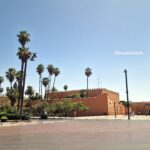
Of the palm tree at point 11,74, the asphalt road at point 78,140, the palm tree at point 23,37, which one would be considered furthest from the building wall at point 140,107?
the asphalt road at point 78,140

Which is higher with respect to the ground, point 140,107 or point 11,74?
point 11,74

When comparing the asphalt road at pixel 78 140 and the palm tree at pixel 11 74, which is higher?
the palm tree at pixel 11 74

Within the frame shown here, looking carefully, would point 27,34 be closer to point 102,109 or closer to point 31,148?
point 102,109

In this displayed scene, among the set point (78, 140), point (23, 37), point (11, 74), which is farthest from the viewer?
point (11, 74)

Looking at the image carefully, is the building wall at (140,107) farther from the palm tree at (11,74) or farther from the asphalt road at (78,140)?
the asphalt road at (78,140)

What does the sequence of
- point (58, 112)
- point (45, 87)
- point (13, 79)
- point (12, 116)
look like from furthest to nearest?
point (45, 87) → point (13, 79) → point (58, 112) → point (12, 116)

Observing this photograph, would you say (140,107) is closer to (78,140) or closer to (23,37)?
(23,37)

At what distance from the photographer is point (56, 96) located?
355 feet

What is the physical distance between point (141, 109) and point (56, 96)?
2864 centimetres

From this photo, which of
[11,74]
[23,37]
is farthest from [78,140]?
[11,74]

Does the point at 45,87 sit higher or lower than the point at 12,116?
higher

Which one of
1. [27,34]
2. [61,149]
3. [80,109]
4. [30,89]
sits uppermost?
[27,34]

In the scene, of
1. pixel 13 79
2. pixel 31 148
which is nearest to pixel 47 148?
pixel 31 148

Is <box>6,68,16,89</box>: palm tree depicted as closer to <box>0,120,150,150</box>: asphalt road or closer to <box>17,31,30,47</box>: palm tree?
<box>17,31,30,47</box>: palm tree
